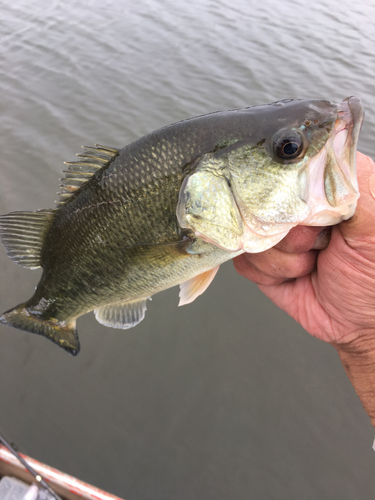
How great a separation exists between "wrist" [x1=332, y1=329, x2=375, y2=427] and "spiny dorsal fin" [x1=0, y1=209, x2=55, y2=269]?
1.84 metres

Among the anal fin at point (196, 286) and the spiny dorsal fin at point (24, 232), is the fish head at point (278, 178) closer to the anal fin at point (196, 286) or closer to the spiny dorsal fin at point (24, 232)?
the anal fin at point (196, 286)

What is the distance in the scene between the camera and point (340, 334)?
6.16 ft

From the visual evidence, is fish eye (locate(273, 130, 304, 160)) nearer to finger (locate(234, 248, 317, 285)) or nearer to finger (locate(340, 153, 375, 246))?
finger (locate(340, 153, 375, 246))

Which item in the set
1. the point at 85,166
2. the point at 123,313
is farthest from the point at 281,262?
the point at 85,166

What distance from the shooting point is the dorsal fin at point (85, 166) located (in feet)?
5.31

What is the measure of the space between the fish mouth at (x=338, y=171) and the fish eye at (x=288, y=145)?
0.07 metres

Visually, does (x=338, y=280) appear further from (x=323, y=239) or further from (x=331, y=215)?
(x=331, y=215)

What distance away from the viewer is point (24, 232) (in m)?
1.84

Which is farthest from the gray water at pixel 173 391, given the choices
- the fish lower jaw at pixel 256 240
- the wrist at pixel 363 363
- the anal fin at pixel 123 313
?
the fish lower jaw at pixel 256 240

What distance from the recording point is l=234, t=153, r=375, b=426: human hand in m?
1.34

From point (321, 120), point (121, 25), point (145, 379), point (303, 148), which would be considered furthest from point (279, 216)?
point (121, 25)

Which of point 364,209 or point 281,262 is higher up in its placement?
point 364,209

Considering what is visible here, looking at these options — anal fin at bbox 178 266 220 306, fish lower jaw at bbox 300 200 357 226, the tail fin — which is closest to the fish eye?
fish lower jaw at bbox 300 200 357 226

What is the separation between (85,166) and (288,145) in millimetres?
994
